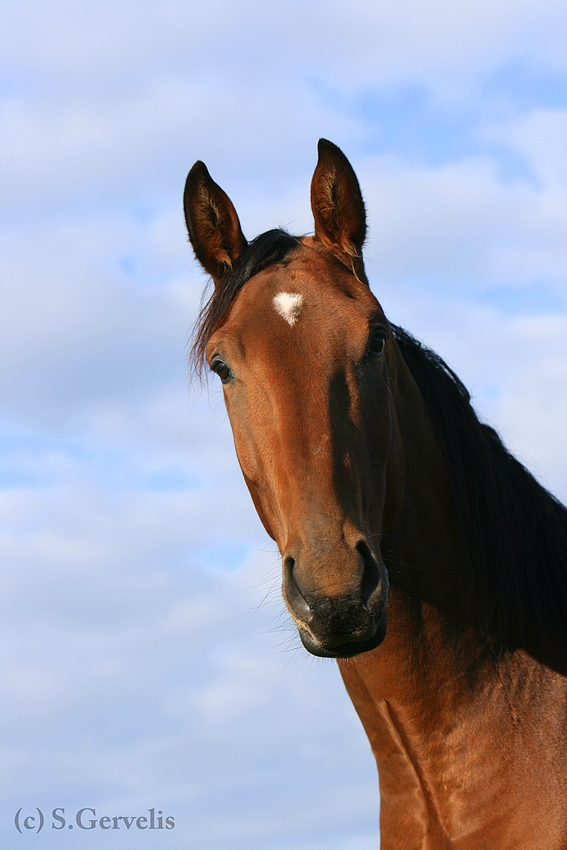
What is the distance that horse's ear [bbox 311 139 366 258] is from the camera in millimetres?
4695

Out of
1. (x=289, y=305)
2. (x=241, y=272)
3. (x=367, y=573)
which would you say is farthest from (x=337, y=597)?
(x=241, y=272)

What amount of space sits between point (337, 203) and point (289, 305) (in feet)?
3.21

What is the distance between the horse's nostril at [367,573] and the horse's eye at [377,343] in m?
1.13

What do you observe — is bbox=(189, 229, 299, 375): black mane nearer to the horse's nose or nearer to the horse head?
the horse head

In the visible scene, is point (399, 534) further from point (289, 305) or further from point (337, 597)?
point (289, 305)

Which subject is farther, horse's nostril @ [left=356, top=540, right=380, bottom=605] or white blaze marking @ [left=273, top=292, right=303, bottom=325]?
white blaze marking @ [left=273, top=292, right=303, bottom=325]

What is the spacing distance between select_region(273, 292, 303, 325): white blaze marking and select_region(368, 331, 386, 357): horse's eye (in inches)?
15.5

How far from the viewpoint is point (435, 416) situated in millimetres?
4637

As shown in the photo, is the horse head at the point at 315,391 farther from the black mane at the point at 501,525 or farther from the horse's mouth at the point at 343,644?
the black mane at the point at 501,525

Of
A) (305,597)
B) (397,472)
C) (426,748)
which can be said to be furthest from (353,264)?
(426,748)

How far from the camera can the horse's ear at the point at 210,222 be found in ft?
15.8

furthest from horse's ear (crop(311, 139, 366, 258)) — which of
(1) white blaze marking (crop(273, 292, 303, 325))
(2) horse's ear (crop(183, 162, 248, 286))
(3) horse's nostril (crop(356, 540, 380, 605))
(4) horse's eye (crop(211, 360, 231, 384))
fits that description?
(3) horse's nostril (crop(356, 540, 380, 605))

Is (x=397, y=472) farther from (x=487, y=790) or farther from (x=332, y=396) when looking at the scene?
(x=487, y=790)

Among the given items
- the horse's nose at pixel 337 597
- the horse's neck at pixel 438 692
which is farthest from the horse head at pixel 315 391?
the horse's neck at pixel 438 692
